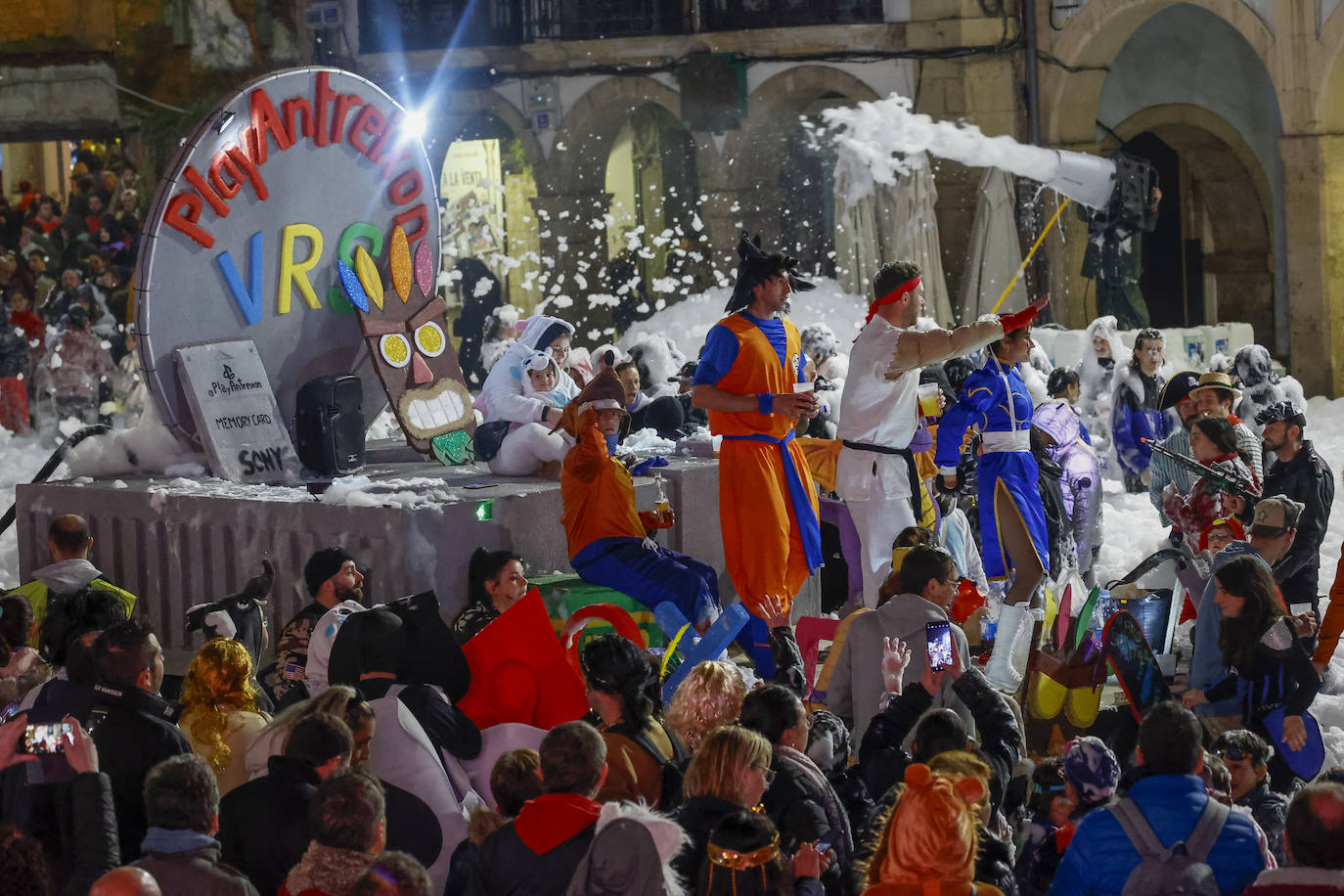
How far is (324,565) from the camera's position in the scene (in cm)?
651

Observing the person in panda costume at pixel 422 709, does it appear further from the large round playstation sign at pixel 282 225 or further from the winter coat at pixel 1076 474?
the winter coat at pixel 1076 474

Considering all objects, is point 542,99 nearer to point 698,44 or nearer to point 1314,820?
point 698,44

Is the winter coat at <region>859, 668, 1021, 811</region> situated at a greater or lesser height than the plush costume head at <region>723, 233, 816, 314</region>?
lesser

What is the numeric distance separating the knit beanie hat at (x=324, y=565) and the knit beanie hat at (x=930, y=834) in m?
3.18

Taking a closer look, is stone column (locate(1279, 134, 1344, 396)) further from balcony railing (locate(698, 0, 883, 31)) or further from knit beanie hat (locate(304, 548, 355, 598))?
knit beanie hat (locate(304, 548, 355, 598))

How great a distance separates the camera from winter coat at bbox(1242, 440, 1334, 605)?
766 cm

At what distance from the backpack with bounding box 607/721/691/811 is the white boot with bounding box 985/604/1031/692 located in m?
2.93

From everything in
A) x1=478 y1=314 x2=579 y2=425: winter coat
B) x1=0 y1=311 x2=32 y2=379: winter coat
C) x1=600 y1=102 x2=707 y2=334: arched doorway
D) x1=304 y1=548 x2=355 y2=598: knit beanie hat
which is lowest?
x1=304 y1=548 x2=355 y2=598: knit beanie hat

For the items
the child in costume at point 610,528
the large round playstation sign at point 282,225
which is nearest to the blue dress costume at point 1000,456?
the child in costume at point 610,528

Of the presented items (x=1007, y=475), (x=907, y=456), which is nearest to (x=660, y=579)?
(x=907, y=456)

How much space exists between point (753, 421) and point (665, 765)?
2771 mm

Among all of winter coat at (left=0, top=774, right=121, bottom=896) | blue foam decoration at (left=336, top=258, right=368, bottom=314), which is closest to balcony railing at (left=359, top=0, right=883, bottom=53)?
blue foam decoration at (left=336, top=258, right=368, bottom=314)

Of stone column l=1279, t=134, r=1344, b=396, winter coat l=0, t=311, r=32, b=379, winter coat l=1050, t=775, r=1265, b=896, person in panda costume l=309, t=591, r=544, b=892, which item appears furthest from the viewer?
stone column l=1279, t=134, r=1344, b=396

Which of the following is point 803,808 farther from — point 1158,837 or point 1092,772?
point 1158,837
